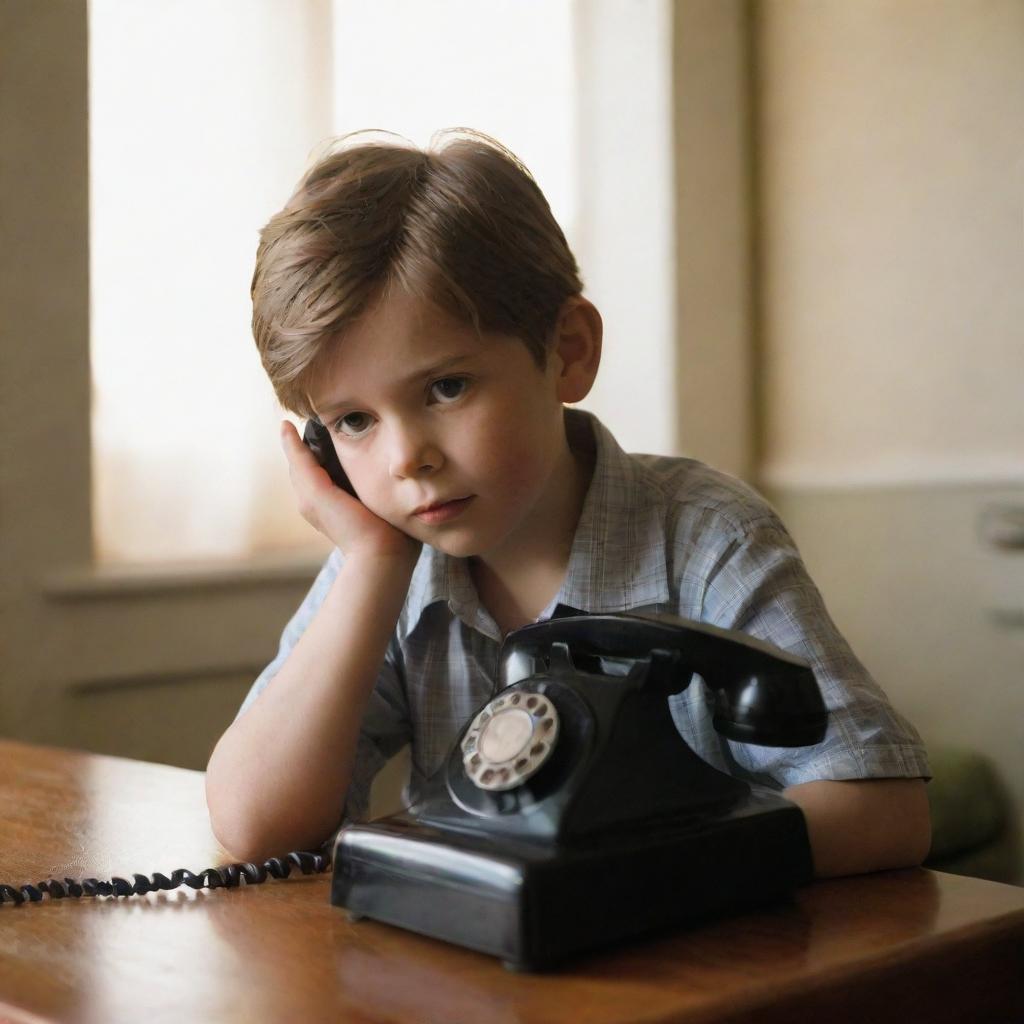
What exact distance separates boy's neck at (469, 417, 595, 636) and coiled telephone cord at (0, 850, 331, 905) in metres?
0.31

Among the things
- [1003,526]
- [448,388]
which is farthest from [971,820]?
[448,388]

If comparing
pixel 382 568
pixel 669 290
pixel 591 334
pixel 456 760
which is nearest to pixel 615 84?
pixel 669 290

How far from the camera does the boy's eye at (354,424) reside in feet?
3.42

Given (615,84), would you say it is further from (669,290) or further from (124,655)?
(124,655)

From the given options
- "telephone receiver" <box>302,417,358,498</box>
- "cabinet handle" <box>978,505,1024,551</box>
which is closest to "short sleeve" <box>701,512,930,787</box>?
"telephone receiver" <box>302,417,358,498</box>

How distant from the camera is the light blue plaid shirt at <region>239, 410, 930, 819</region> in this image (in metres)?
0.97

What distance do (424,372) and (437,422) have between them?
4 cm

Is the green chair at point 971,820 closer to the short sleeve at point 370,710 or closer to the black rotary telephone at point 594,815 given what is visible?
the short sleeve at point 370,710

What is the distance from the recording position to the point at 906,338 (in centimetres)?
266

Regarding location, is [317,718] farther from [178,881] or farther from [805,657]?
[805,657]

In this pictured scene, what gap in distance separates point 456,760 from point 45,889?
0.95ft

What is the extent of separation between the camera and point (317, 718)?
1.04m

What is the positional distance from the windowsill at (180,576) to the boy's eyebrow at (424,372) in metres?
1.15

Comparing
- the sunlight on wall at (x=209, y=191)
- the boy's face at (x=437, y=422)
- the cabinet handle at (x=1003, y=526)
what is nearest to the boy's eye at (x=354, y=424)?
the boy's face at (x=437, y=422)
